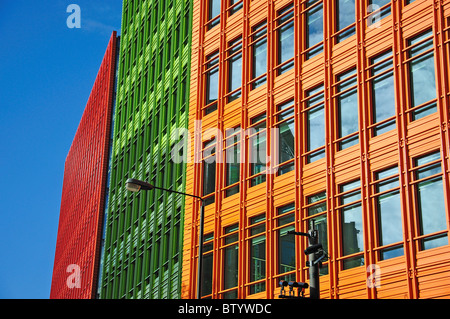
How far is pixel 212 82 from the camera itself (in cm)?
4291

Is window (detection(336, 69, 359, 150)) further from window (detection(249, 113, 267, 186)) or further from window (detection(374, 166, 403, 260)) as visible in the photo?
window (detection(249, 113, 267, 186))

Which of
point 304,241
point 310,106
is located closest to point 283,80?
point 310,106

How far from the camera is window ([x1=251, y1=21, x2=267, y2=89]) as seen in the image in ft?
126

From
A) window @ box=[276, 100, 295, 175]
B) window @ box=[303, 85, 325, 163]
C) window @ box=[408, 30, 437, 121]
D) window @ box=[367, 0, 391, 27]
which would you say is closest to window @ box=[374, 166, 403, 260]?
window @ box=[408, 30, 437, 121]

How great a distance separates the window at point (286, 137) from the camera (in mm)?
34594

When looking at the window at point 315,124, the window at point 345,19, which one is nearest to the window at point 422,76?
the window at point 345,19

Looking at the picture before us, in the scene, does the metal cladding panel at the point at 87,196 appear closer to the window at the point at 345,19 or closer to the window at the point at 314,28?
the window at the point at 314,28

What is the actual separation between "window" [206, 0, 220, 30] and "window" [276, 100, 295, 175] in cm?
1009

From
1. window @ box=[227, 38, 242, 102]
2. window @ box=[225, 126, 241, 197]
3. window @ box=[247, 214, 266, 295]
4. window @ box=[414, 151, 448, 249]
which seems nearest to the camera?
window @ box=[414, 151, 448, 249]

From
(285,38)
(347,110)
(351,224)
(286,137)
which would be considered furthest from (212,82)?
(351,224)

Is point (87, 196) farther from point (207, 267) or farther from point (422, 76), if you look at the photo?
point (422, 76)

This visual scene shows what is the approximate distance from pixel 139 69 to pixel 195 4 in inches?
594

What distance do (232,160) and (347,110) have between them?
8.18 m
